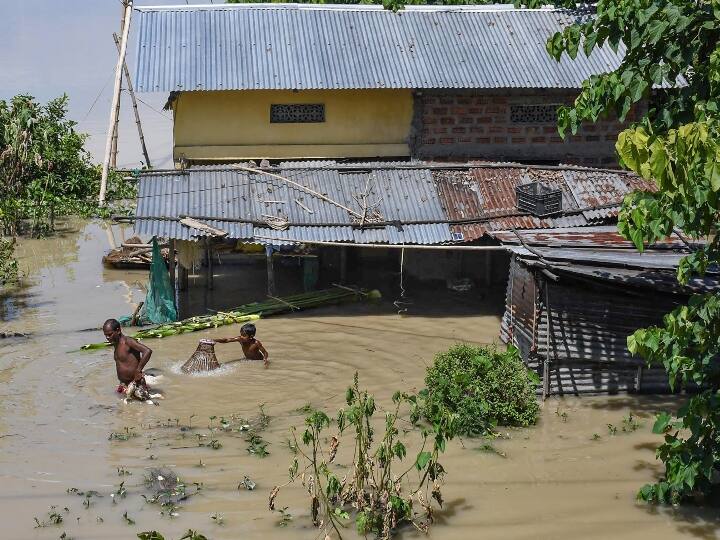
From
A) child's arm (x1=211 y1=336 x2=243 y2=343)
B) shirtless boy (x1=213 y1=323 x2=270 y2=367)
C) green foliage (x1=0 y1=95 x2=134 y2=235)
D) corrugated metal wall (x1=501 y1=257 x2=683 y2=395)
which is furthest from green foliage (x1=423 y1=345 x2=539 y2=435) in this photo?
green foliage (x1=0 y1=95 x2=134 y2=235)

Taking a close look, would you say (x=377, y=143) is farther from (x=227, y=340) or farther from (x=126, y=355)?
(x=126, y=355)

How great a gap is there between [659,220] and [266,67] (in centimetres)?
976

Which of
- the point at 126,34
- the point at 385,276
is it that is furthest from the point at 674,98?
the point at 126,34

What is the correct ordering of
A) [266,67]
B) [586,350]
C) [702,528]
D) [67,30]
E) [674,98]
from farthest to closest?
1. [67,30]
2. [266,67]
3. [586,350]
4. [674,98]
5. [702,528]

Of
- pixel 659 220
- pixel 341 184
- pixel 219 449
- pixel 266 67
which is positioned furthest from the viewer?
pixel 266 67

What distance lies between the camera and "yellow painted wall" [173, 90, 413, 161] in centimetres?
1524

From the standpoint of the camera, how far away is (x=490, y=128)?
15.5 metres

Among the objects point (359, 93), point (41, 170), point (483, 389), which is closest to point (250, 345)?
point (483, 389)

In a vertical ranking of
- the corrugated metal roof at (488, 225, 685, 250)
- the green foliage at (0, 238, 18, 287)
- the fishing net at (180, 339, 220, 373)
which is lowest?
the fishing net at (180, 339, 220, 373)

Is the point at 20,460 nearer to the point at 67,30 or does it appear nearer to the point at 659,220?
the point at 659,220

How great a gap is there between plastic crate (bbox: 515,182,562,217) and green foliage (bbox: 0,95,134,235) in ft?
33.1

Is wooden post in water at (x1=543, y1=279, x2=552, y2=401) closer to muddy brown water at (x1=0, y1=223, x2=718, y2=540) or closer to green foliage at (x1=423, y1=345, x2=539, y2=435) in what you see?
muddy brown water at (x1=0, y1=223, x2=718, y2=540)

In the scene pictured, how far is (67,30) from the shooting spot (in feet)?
175

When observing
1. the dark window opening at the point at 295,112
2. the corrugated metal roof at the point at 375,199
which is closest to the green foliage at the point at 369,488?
the corrugated metal roof at the point at 375,199
